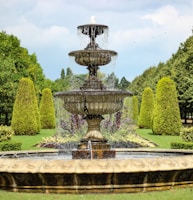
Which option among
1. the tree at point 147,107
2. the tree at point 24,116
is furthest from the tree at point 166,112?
the tree at point 147,107

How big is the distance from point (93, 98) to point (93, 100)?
86 millimetres

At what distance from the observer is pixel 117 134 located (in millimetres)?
24344

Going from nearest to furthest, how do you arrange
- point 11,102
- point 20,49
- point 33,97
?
point 33,97 < point 11,102 < point 20,49

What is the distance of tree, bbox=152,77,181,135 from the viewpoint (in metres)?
31.1

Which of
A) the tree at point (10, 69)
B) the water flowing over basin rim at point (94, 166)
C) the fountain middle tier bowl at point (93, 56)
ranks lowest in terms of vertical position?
the water flowing over basin rim at point (94, 166)

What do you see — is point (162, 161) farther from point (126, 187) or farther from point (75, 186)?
point (75, 186)

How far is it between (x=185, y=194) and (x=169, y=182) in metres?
0.61

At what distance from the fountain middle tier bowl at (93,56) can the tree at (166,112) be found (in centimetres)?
1964

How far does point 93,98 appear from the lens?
37.4 ft

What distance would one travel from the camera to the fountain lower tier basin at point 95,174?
28.2ft

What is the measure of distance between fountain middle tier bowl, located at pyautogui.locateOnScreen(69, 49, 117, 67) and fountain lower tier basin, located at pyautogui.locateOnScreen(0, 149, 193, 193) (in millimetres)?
3776

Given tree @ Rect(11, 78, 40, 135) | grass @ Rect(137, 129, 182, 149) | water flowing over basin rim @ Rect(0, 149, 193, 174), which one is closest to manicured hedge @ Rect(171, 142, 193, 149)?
grass @ Rect(137, 129, 182, 149)

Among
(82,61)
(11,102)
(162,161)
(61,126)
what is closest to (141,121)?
(11,102)

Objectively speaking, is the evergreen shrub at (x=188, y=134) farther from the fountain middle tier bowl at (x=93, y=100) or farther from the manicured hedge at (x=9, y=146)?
the fountain middle tier bowl at (x=93, y=100)
